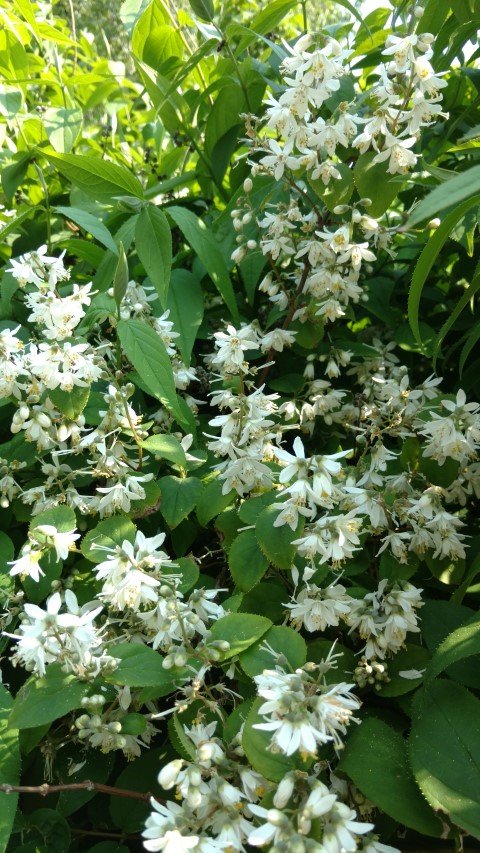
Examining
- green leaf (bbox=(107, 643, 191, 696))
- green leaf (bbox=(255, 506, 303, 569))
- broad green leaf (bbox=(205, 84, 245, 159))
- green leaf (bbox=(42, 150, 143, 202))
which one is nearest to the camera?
green leaf (bbox=(107, 643, 191, 696))

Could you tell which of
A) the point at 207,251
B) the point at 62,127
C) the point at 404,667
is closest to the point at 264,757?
the point at 404,667

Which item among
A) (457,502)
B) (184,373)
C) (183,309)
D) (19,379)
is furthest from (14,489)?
(457,502)

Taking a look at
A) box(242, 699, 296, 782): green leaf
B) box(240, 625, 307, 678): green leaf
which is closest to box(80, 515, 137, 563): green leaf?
box(240, 625, 307, 678): green leaf

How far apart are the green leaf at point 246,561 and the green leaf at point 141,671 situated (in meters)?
0.25

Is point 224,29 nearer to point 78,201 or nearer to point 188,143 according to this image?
point 188,143

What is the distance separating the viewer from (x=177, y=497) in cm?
176

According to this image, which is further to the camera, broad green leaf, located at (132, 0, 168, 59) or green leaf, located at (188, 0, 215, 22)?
broad green leaf, located at (132, 0, 168, 59)

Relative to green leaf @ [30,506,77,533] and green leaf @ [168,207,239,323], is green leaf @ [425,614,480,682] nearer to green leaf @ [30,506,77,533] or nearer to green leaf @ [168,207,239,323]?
green leaf @ [30,506,77,533]

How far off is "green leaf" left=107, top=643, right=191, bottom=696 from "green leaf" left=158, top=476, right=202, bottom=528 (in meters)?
0.36

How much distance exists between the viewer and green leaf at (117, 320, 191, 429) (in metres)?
1.74

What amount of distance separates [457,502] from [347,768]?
84 cm

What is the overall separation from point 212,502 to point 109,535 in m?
0.25

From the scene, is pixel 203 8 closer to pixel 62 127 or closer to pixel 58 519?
pixel 62 127

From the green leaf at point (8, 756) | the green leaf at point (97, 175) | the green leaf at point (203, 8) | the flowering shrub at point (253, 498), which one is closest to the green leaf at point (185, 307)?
the flowering shrub at point (253, 498)
